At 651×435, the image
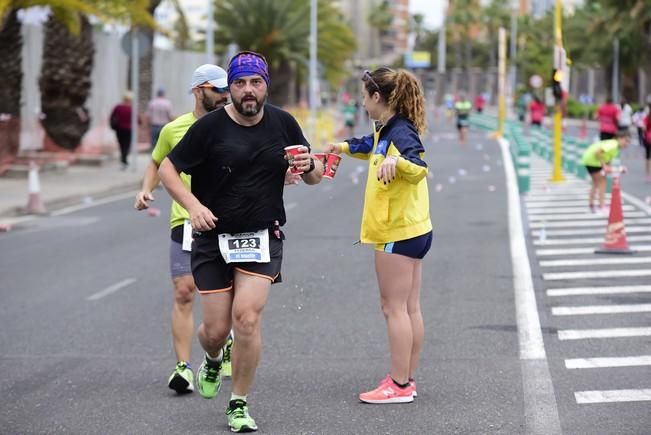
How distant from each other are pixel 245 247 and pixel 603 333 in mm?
3879

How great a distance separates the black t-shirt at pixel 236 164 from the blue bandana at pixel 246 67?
216 millimetres

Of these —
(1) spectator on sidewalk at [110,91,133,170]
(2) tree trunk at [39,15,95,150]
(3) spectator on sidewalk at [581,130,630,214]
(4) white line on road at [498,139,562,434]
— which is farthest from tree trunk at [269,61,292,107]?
(4) white line on road at [498,139,562,434]

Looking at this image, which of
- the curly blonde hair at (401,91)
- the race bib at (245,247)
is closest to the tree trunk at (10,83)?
the curly blonde hair at (401,91)

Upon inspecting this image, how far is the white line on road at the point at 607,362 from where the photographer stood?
8299mm

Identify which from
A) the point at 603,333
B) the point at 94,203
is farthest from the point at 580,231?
the point at 94,203

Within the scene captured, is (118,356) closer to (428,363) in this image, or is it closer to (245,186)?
(428,363)

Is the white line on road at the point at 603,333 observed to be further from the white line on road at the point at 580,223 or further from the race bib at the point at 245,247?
the white line on road at the point at 580,223

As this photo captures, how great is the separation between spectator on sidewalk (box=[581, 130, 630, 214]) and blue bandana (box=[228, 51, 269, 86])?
1189cm

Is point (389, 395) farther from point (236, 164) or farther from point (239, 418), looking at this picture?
point (236, 164)

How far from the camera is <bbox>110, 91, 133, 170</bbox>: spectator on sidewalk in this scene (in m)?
30.8

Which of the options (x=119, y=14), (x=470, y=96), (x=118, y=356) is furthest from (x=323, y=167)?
(x=470, y=96)

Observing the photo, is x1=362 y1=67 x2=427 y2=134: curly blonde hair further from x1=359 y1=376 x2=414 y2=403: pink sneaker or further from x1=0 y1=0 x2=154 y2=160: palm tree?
x1=0 y1=0 x2=154 y2=160: palm tree

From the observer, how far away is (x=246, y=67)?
253 inches

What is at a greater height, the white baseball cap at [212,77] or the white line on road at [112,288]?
the white baseball cap at [212,77]
